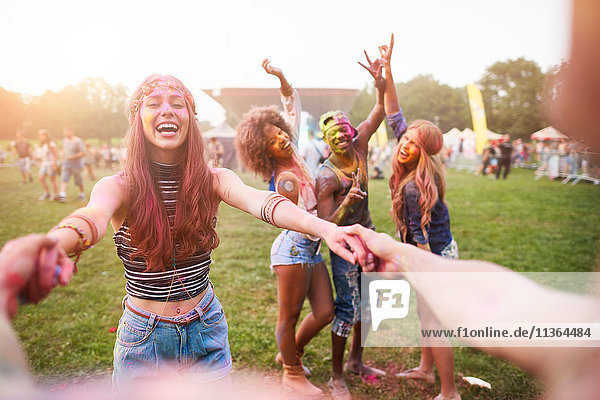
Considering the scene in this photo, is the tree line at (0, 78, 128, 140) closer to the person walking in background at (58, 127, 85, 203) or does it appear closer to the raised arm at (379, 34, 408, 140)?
the person walking in background at (58, 127, 85, 203)

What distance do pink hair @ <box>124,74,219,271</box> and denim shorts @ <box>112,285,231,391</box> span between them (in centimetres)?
31

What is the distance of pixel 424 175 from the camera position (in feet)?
11.2

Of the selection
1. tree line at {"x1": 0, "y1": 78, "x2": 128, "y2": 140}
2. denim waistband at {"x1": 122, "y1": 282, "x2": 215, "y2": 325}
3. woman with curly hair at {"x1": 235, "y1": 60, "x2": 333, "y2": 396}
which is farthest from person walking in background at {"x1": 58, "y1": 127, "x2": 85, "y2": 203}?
tree line at {"x1": 0, "y1": 78, "x2": 128, "y2": 140}

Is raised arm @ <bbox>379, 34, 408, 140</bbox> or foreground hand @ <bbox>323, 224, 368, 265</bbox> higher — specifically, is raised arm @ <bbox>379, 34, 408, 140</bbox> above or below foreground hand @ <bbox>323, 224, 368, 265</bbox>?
above

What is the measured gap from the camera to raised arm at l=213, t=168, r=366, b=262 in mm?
1788

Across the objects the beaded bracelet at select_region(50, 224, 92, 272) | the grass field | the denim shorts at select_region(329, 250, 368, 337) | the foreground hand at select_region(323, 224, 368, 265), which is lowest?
the grass field

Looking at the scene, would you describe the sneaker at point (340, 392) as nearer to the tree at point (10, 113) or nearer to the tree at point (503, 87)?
the tree at point (10, 113)

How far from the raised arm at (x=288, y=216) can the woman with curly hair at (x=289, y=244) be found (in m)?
1.13

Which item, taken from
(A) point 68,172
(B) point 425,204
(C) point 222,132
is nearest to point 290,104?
(B) point 425,204

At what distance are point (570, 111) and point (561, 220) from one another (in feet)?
37.1

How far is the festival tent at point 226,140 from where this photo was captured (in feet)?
93.5

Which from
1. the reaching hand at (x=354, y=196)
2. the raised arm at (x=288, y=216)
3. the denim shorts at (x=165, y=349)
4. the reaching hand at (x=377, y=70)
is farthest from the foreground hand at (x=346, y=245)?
the reaching hand at (x=377, y=70)

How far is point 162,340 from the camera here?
1995mm

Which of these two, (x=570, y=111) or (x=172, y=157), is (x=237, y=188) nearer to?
(x=172, y=157)
